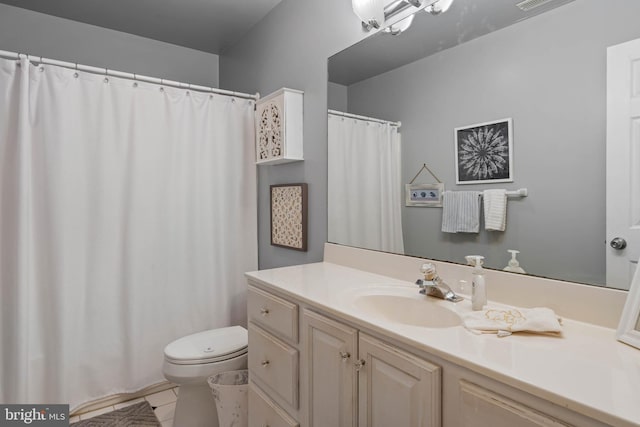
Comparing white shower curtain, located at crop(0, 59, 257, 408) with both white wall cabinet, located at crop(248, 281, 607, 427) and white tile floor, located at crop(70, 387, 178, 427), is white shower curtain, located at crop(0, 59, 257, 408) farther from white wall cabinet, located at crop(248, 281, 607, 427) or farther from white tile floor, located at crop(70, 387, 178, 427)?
white wall cabinet, located at crop(248, 281, 607, 427)

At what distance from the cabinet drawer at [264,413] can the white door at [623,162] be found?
115 cm

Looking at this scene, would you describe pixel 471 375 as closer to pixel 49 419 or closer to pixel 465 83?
pixel 465 83

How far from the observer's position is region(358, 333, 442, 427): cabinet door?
0.84m

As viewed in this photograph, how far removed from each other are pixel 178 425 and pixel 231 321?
761mm

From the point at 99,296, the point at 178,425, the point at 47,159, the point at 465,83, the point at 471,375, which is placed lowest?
the point at 178,425

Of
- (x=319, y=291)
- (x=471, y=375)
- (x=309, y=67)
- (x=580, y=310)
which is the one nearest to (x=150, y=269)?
(x=319, y=291)

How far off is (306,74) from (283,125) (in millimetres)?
331

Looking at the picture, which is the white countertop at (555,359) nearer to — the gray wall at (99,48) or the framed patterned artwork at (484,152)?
the framed patterned artwork at (484,152)

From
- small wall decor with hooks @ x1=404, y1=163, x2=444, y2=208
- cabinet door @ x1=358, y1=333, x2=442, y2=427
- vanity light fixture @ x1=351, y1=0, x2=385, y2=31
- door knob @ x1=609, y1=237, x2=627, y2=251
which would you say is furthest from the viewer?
A: vanity light fixture @ x1=351, y1=0, x2=385, y2=31

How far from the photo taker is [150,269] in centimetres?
221

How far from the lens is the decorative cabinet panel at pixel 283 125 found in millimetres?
2055

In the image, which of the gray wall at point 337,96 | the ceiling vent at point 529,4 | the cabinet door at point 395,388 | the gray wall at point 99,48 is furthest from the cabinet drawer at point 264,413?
the gray wall at point 99,48

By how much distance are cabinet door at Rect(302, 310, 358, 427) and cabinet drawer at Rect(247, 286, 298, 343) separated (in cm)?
7

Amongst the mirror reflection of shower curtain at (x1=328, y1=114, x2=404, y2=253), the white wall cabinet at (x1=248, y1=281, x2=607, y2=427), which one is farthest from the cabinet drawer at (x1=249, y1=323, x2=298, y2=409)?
the mirror reflection of shower curtain at (x1=328, y1=114, x2=404, y2=253)
